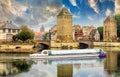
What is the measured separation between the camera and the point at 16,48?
8425 centimetres

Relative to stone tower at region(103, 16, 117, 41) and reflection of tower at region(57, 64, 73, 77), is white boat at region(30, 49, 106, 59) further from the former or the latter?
stone tower at region(103, 16, 117, 41)

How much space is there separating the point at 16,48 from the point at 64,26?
37112mm

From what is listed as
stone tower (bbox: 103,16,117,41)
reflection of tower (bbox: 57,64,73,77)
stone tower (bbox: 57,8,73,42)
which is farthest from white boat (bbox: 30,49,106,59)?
stone tower (bbox: 103,16,117,41)

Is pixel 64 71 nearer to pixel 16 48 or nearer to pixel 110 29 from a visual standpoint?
pixel 16 48

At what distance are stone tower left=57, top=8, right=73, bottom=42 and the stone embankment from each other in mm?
32569

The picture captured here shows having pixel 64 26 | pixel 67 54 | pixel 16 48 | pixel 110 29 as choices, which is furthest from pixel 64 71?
pixel 110 29

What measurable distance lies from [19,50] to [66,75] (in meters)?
40.4

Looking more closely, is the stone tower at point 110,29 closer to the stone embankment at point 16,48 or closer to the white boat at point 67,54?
the stone embankment at point 16,48

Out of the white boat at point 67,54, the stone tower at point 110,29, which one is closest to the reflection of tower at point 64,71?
the white boat at point 67,54

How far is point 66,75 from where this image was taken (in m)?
41.8

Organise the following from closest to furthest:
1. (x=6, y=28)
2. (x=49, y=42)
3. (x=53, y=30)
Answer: (x=6, y=28) → (x=49, y=42) → (x=53, y=30)

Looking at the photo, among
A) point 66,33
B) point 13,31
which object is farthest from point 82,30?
point 13,31

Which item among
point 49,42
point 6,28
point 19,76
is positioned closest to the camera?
point 19,76

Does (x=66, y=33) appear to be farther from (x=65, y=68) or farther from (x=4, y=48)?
A: (x=65, y=68)
